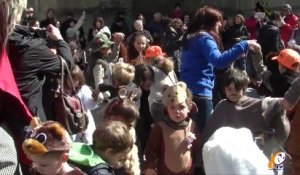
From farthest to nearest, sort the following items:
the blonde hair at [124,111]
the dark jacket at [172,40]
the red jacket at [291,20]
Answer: the red jacket at [291,20]
the dark jacket at [172,40]
the blonde hair at [124,111]

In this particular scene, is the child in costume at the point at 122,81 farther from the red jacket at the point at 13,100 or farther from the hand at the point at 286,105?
the red jacket at the point at 13,100

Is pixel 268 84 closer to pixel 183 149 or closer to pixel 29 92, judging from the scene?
pixel 183 149

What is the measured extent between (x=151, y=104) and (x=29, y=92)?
2.79m

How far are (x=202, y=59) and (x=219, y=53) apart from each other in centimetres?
26

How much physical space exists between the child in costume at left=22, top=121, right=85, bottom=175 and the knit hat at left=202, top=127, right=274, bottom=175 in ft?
3.28

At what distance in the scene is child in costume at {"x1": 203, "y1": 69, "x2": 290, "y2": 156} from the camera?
5.70m

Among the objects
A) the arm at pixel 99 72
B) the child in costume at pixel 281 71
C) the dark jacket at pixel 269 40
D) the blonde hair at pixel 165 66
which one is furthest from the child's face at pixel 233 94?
the dark jacket at pixel 269 40

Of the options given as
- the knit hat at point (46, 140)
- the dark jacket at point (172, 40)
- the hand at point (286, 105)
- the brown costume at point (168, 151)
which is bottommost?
the dark jacket at point (172, 40)

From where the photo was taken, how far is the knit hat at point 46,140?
148 inches

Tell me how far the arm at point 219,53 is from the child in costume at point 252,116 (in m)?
0.31

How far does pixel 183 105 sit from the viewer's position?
5734mm

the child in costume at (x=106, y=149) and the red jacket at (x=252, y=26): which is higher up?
the child in costume at (x=106, y=149)

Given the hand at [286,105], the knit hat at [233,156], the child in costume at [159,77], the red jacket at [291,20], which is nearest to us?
the knit hat at [233,156]

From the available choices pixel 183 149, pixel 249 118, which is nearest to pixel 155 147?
pixel 183 149
